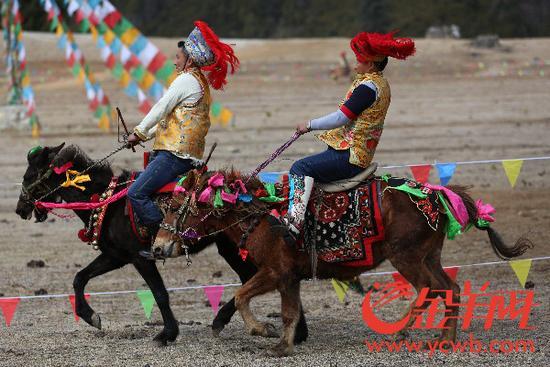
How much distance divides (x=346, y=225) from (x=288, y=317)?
827 mm

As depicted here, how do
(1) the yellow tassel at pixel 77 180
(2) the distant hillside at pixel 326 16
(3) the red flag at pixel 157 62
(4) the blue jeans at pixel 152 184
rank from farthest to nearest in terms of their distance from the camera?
(2) the distant hillside at pixel 326 16 < (3) the red flag at pixel 157 62 < (1) the yellow tassel at pixel 77 180 < (4) the blue jeans at pixel 152 184

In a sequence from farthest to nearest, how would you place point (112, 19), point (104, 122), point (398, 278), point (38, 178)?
point (104, 122)
point (112, 19)
point (398, 278)
point (38, 178)

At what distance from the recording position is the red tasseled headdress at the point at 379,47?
27.4 ft

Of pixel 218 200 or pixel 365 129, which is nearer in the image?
pixel 365 129

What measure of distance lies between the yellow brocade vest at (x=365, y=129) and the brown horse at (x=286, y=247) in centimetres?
31

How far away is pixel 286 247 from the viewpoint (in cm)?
847

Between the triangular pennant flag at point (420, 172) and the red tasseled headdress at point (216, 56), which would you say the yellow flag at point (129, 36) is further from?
the red tasseled headdress at point (216, 56)

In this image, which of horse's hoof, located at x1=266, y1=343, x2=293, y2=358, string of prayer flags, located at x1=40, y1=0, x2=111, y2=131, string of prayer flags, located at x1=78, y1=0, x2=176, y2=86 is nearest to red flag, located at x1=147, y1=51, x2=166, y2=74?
string of prayer flags, located at x1=78, y1=0, x2=176, y2=86

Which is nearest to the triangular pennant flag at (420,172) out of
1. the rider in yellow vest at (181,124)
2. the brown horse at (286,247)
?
the brown horse at (286,247)

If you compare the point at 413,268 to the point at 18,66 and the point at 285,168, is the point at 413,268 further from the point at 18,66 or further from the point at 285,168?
the point at 18,66

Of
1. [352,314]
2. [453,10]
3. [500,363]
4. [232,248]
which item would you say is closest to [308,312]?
[352,314]

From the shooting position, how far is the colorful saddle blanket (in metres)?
8.36

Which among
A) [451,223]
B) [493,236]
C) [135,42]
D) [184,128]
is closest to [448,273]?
[493,236]

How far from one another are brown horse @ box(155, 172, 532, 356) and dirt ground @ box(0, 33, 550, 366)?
43cm
